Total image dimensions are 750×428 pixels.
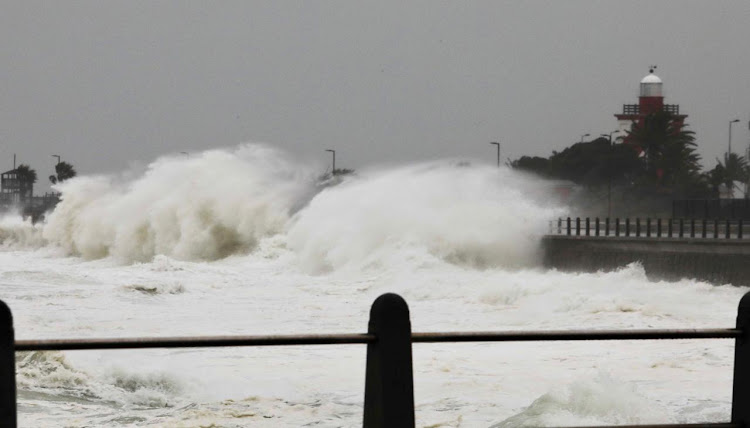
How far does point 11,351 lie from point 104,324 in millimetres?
21731

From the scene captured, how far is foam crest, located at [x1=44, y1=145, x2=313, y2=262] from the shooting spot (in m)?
50.9

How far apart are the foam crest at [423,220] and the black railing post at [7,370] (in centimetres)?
3609

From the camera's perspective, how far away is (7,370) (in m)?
3.58

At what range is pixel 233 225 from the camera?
5138cm

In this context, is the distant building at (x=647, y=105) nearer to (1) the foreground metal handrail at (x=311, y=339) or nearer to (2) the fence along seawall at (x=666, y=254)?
(2) the fence along seawall at (x=666, y=254)

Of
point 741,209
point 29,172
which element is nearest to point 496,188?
point 741,209

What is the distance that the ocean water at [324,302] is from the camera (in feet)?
47.6

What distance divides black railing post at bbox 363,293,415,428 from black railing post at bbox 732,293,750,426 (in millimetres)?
1158

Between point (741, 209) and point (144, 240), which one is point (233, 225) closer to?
point (144, 240)

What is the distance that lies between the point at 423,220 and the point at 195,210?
1263 centimetres

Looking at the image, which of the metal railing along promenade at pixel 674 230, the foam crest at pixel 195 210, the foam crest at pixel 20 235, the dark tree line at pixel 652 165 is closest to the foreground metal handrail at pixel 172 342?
the metal railing along promenade at pixel 674 230

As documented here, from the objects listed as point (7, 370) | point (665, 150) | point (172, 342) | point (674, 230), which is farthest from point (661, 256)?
point (665, 150)

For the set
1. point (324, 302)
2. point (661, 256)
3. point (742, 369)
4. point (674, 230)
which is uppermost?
point (674, 230)

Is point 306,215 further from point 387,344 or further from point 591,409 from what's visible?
point 387,344
